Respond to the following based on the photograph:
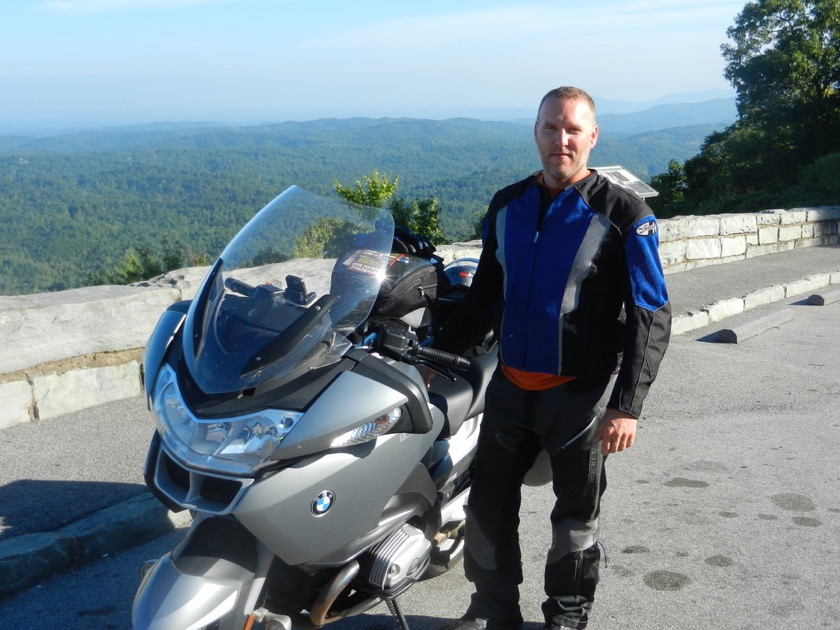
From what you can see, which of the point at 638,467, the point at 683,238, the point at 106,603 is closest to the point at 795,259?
the point at 683,238

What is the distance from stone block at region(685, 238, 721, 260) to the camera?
40.8ft

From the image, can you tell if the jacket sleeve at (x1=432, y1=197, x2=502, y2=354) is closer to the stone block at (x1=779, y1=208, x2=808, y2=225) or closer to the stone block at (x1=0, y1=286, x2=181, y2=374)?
the stone block at (x1=0, y1=286, x2=181, y2=374)

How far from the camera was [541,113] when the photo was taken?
2928 millimetres

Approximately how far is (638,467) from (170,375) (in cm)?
324

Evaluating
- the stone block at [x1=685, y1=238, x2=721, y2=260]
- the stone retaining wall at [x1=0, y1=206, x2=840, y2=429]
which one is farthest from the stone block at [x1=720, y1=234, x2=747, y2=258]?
the stone retaining wall at [x1=0, y1=206, x2=840, y2=429]

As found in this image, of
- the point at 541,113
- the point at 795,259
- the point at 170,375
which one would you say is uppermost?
the point at 541,113

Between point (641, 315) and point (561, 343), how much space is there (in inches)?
10.6

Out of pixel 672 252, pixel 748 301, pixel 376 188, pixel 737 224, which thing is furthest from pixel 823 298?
pixel 376 188

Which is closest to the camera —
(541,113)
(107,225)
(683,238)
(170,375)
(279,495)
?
(279,495)

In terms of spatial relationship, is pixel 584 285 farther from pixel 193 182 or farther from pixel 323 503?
pixel 193 182

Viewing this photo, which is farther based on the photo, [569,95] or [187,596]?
A: [569,95]

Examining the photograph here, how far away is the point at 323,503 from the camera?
257 cm

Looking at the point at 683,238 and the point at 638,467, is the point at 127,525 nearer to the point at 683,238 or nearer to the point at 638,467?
the point at 638,467

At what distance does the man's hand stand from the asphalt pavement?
37.4 inches
